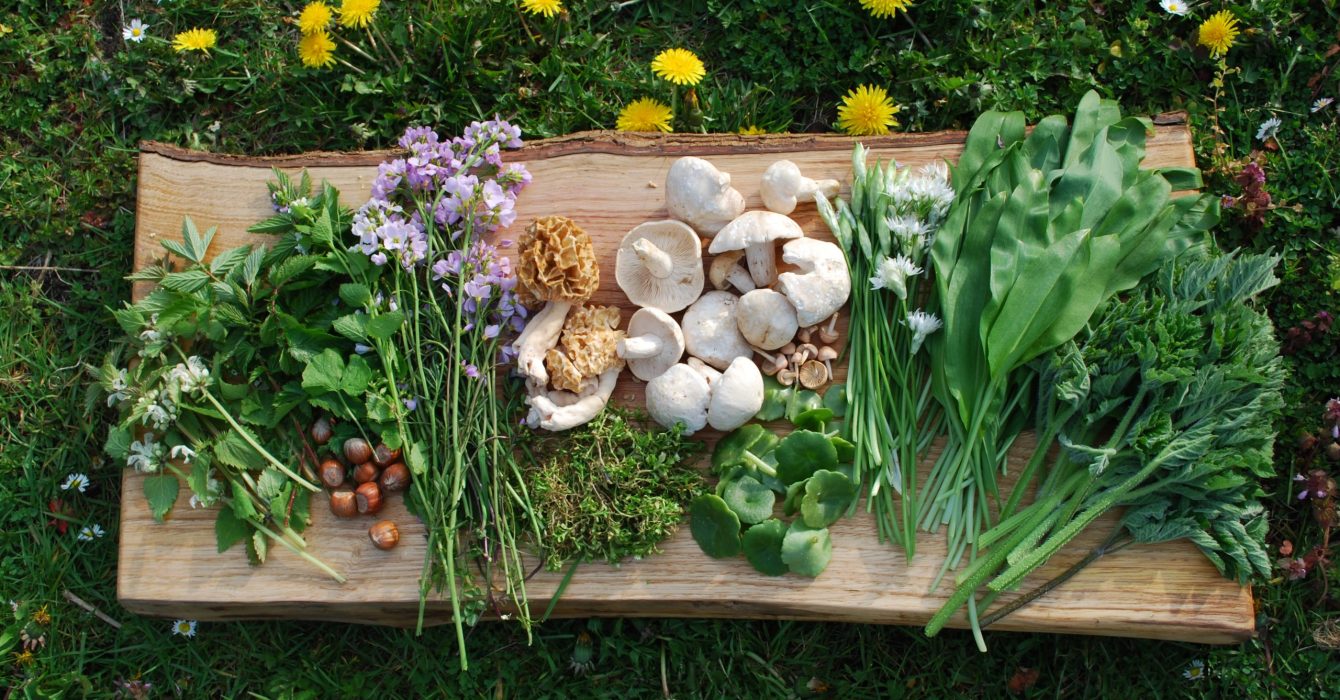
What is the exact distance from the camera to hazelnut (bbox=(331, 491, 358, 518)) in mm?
2516

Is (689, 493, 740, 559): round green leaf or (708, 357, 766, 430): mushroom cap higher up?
(708, 357, 766, 430): mushroom cap

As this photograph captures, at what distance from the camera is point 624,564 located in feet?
8.20

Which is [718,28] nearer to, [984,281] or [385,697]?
[984,281]

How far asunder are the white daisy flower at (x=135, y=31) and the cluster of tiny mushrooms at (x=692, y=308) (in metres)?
1.65

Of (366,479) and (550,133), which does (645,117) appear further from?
(366,479)

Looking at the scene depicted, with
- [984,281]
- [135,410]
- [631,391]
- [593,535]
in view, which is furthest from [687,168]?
[135,410]

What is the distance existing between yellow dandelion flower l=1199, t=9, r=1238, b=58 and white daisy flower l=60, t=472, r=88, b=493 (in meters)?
3.47

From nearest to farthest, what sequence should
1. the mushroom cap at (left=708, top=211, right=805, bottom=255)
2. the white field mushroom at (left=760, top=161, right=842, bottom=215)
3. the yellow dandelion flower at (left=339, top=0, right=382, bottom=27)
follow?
1. the mushroom cap at (left=708, top=211, right=805, bottom=255)
2. the white field mushroom at (left=760, top=161, right=842, bottom=215)
3. the yellow dandelion flower at (left=339, top=0, right=382, bottom=27)

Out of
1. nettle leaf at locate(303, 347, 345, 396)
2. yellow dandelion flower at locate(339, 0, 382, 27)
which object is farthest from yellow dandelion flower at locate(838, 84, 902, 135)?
nettle leaf at locate(303, 347, 345, 396)

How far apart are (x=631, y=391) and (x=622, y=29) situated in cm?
123

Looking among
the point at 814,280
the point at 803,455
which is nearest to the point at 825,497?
the point at 803,455

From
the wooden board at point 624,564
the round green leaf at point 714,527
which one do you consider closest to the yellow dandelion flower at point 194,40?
the wooden board at point 624,564

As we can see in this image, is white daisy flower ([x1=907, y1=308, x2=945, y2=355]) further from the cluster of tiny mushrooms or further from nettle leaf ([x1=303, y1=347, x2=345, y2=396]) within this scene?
nettle leaf ([x1=303, y1=347, x2=345, y2=396])

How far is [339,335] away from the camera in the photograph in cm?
252
